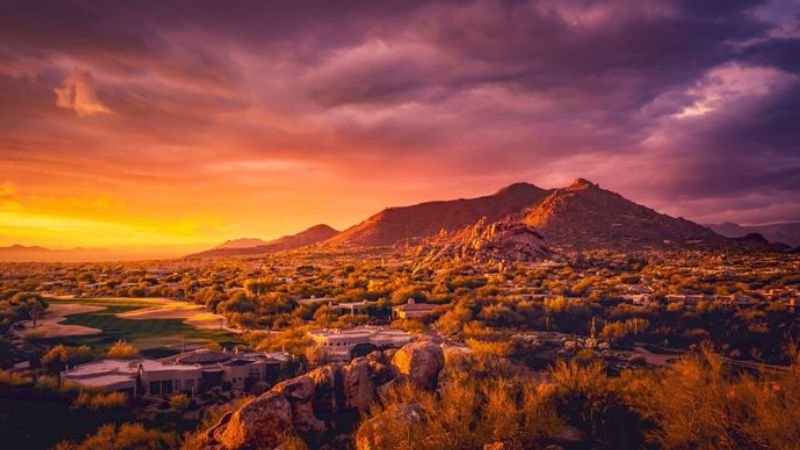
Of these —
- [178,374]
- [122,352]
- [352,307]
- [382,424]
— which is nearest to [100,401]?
[178,374]

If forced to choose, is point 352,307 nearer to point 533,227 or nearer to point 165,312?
point 165,312

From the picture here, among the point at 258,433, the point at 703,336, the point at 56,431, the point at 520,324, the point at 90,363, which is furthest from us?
the point at 520,324

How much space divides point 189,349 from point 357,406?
43.0 ft

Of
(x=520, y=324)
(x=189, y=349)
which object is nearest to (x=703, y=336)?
(x=520, y=324)

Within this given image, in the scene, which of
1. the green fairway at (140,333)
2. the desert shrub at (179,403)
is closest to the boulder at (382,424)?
the desert shrub at (179,403)

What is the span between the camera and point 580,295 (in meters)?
46.7

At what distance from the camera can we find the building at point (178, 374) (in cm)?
2111

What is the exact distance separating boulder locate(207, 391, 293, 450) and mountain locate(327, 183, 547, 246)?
470ft

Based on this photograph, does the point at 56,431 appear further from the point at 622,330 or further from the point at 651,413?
the point at 622,330

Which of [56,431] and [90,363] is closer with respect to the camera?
[56,431]

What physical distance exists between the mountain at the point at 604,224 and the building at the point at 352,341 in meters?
76.4

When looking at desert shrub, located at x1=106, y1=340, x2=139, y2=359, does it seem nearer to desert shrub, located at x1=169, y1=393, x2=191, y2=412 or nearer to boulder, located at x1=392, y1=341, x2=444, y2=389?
desert shrub, located at x1=169, y1=393, x2=191, y2=412

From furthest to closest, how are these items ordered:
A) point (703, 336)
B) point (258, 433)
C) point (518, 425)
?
point (703, 336)
point (258, 433)
point (518, 425)

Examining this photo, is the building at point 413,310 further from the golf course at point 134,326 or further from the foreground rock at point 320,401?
the foreground rock at point 320,401
